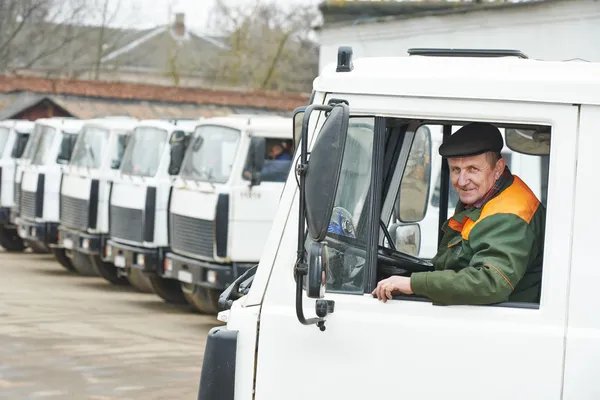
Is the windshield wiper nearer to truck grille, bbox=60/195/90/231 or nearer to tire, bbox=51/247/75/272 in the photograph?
truck grille, bbox=60/195/90/231

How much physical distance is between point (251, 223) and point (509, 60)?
388 inches

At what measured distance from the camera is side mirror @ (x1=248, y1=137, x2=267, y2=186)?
13.6 meters

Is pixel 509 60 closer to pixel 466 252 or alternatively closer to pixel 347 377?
pixel 466 252

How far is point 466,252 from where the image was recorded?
3852 mm

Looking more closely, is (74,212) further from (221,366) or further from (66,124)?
(221,366)

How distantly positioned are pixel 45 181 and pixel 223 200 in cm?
668

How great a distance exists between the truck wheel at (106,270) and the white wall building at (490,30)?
22.6ft

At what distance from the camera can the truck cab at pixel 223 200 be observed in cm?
1357

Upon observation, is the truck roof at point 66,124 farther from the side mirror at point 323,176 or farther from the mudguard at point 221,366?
the side mirror at point 323,176

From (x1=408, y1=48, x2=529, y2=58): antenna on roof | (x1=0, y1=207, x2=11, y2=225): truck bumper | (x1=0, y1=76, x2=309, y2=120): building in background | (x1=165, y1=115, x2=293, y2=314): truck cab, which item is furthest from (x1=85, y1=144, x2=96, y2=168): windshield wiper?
(x1=0, y1=76, x2=309, y2=120): building in background

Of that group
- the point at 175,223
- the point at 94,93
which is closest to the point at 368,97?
the point at 175,223

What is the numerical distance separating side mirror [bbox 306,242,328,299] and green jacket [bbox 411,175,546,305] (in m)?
0.36

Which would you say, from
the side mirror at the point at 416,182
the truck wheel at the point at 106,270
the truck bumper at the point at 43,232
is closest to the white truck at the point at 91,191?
the truck wheel at the point at 106,270

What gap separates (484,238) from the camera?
3.73 meters
